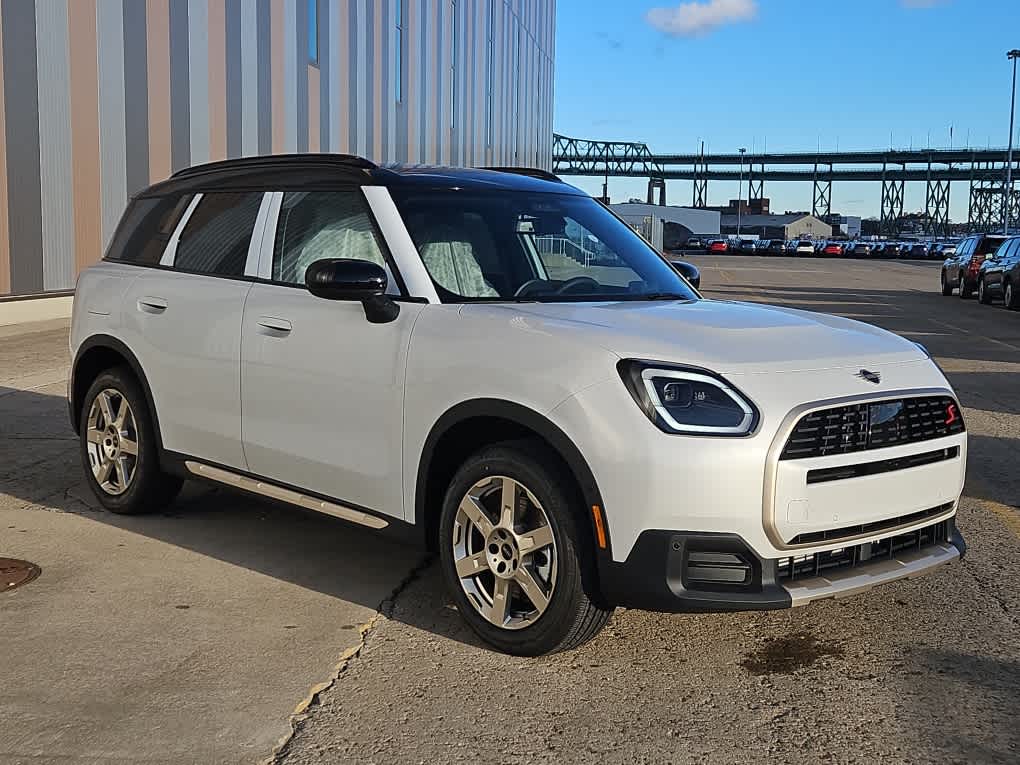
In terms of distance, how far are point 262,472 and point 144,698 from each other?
157cm

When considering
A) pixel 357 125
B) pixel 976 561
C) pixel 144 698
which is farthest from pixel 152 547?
pixel 357 125

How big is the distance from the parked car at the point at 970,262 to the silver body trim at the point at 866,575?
28.4 m

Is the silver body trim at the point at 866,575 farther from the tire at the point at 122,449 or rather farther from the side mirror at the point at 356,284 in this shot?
the tire at the point at 122,449

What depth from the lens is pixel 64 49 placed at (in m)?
16.8

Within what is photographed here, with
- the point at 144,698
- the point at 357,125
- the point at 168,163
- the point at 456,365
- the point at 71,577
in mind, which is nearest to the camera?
the point at 144,698

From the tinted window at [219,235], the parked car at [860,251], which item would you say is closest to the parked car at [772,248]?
the parked car at [860,251]

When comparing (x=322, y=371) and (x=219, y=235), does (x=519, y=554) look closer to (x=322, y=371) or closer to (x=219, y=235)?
(x=322, y=371)

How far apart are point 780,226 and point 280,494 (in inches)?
6329

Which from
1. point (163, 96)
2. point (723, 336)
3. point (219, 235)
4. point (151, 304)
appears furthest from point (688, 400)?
point (163, 96)

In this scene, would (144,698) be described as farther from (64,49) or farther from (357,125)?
(357,125)

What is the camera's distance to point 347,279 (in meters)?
4.58

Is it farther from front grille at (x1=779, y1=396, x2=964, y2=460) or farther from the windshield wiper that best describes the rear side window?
front grille at (x1=779, y1=396, x2=964, y2=460)

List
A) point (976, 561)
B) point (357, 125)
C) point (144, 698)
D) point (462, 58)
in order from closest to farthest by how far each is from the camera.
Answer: point (144, 698) → point (976, 561) → point (357, 125) → point (462, 58)

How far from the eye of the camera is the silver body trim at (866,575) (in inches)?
156
